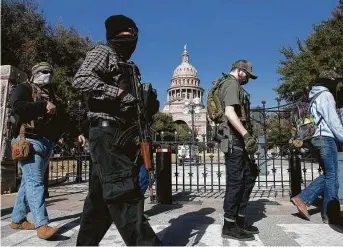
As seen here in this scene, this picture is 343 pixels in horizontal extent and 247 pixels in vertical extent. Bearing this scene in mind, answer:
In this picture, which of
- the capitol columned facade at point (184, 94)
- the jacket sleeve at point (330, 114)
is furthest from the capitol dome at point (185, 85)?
the jacket sleeve at point (330, 114)

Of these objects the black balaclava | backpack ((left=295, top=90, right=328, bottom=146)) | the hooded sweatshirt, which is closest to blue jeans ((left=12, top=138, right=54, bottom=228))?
the black balaclava

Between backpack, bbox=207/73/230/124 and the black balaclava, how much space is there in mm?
1396

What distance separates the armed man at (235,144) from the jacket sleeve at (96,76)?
56.5 inches

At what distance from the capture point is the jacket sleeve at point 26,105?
3.31 m

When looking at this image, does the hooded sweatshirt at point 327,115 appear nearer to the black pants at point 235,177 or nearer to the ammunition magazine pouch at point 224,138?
the black pants at point 235,177

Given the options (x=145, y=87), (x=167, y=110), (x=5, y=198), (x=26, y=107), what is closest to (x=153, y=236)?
(x=145, y=87)

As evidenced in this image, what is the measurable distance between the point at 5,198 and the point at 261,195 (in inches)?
184

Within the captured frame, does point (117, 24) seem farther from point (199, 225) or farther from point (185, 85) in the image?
point (185, 85)

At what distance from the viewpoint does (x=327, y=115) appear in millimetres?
4027

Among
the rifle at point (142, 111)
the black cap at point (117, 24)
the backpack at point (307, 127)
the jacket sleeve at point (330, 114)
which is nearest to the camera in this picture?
the rifle at point (142, 111)

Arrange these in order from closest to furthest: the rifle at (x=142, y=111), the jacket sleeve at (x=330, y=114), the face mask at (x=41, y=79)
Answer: the rifle at (x=142, y=111)
the face mask at (x=41, y=79)
the jacket sleeve at (x=330, y=114)

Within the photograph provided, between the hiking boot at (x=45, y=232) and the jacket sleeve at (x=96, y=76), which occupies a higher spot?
the jacket sleeve at (x=96, y=76)

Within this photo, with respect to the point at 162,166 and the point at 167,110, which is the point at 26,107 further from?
the point at 167,110

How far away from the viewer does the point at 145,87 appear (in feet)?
8.18
